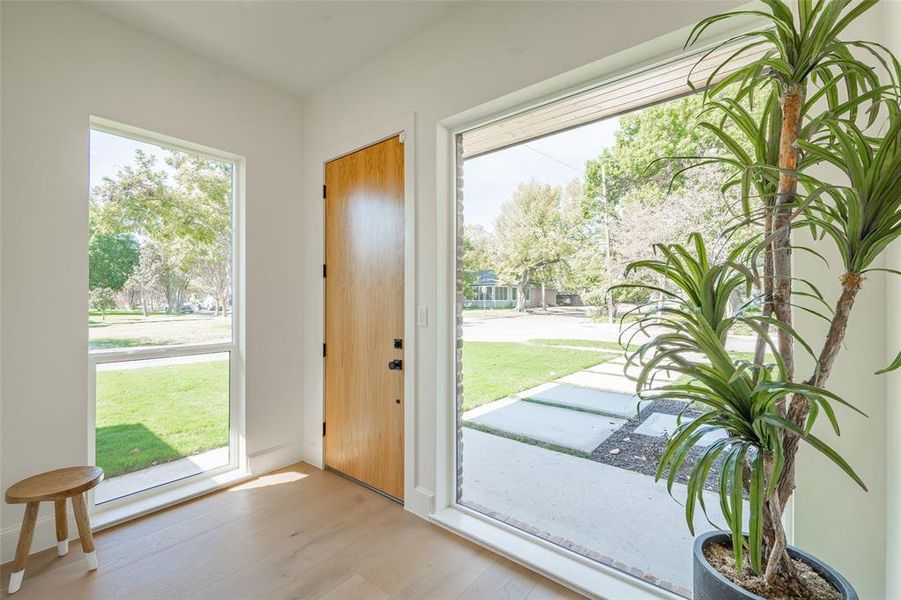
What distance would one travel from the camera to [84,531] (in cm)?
187

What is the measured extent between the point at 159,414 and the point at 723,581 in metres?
3.02

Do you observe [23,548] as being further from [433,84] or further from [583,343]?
[433,84]

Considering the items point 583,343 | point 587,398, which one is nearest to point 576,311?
point 583,343

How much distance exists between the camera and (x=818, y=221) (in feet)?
3.08

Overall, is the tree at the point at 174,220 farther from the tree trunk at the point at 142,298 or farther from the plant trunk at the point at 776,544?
the plant trunk at the point at 776,544

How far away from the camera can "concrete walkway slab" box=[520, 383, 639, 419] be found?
73.6 inches

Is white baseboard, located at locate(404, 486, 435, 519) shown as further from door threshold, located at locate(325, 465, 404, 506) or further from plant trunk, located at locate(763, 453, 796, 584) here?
plant trunk, located at locate(763, 453, 796, 584)

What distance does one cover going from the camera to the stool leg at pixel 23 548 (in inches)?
67.3

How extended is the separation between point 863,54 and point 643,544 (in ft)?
6.95

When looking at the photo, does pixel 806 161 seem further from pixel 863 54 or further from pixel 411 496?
pixel 411 496

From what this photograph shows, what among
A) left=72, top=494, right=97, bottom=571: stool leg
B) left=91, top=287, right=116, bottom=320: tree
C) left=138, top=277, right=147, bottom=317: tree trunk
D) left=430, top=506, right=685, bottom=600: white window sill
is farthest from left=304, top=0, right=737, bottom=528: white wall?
left=72, top=494, right=97, bottom=571: stool leg

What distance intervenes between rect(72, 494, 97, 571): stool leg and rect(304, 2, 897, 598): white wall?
4.45 ft

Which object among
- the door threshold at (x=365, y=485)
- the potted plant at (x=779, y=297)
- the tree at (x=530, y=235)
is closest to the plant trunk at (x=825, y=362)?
the potted plant at (x=779, y=297)

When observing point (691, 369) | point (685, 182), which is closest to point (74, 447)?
point (691, 369)
